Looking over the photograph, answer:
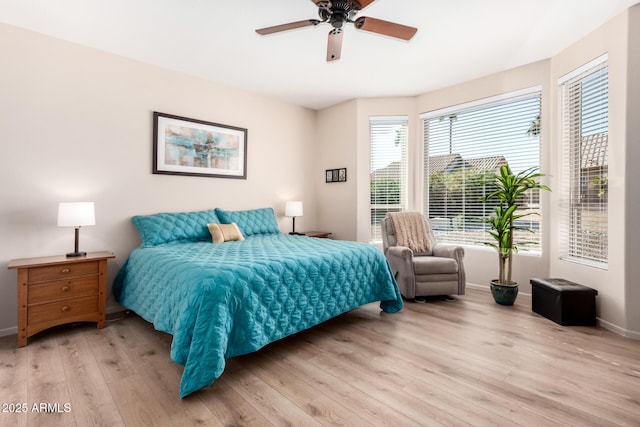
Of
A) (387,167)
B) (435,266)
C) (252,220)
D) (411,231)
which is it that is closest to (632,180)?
(435,266)

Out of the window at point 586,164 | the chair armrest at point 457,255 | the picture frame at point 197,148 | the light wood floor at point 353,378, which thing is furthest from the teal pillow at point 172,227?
the window at point 586,164

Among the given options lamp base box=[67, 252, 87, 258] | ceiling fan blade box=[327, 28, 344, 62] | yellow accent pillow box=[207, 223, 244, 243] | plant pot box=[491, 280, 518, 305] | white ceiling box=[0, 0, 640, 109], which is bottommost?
plant pot box=[491, 280, 518, 305]

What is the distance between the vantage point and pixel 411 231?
3996 millimetres

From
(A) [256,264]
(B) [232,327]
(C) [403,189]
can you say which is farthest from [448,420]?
(C) [403,189]

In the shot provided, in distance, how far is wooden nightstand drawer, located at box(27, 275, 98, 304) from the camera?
2.46 meters

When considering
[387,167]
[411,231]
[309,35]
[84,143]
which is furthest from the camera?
[387,167]

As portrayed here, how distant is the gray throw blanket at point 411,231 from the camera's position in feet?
12.8

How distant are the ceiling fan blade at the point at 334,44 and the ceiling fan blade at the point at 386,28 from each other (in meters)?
0.15

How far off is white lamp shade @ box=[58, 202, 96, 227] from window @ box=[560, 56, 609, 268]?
468 centimetres

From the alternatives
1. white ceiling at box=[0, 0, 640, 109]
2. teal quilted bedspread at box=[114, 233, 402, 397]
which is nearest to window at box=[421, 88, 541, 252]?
white ceiling at box=[0, 0, 640, 109]

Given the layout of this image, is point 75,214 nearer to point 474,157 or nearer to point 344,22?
point 344,22

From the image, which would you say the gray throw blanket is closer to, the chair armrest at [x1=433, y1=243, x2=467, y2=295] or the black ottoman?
the chair armrest at [x1=433, y1=243, x2=467, y2=295]

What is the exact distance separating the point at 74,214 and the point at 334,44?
2.61m

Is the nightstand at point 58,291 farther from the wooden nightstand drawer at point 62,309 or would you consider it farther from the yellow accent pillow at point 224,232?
the yellow accent pillow at point 224,232
